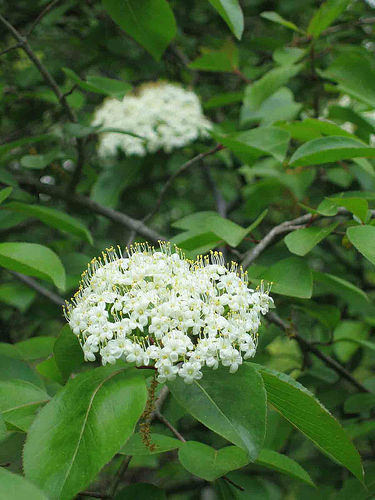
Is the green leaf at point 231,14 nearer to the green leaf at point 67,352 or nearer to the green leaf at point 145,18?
the green leaf at point 145,18

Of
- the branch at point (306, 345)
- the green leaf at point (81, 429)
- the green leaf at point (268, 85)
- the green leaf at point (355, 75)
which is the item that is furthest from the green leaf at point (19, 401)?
the green leaf at point (355, 75)

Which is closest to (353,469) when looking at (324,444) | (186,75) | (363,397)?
(324,444)

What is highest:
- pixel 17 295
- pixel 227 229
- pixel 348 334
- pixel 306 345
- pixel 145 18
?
pixel 145 18

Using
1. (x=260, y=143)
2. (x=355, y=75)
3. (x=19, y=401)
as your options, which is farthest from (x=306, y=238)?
(x=355, y=75)

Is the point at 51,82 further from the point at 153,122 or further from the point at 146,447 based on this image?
the point at 146,447

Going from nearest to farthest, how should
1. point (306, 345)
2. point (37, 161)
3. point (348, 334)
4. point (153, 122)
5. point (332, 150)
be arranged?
point (332, 150), point (306, 345), point (37, 161), point (348, 334), point (153, 122)

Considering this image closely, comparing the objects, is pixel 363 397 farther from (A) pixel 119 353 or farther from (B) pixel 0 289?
(B) pixel 0 289

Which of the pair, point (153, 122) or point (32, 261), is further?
point (153, 122)
